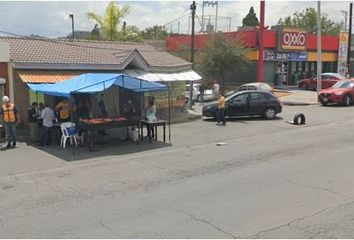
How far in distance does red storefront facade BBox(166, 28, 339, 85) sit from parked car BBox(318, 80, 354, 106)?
438 inches

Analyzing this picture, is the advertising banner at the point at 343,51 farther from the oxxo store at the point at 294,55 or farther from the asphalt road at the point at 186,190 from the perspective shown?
the asphalt road at the point at 186,190

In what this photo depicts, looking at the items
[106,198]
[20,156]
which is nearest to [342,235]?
[106,198]

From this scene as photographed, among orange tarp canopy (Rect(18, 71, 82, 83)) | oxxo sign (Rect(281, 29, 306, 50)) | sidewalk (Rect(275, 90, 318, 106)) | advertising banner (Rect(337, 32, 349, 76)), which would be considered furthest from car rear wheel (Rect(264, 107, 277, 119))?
advertising banner (Rect(337, 32, 349, 76))

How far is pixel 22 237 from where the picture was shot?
21.8ft

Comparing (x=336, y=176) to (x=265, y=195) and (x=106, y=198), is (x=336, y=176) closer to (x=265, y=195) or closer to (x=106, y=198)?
(x=265, y=195)

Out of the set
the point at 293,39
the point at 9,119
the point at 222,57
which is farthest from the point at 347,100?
the point at 9,119

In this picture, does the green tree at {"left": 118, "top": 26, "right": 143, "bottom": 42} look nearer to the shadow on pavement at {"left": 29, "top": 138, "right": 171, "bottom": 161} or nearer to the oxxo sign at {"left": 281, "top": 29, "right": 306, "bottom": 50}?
the oxxo sign at {"left": 281, "top": 29, "right": 306, "bottom": 50}

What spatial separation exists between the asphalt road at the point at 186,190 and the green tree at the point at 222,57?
20684mm

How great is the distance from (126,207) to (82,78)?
30.6 ft

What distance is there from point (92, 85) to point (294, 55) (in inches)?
1221

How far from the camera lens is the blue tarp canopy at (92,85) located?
15.3 meters

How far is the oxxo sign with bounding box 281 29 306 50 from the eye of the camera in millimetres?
41003

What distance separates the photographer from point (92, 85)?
50.2 ft

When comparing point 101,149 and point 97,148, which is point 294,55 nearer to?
point 97,148
